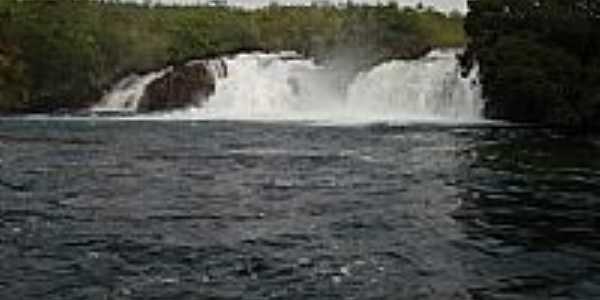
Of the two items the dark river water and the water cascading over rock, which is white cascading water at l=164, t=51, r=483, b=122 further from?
the dark river water

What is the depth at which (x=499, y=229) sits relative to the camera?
2000 cm

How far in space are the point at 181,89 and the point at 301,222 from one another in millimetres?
47694

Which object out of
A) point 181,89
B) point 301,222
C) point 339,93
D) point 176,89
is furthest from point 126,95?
point 301,222

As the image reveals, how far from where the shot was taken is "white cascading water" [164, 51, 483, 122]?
2312 inches

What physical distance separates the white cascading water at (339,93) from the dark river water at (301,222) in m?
20.9

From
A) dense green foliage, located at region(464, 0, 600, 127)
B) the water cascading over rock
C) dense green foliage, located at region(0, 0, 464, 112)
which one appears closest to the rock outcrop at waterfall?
the water cascading over rock

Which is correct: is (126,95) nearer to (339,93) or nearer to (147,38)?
(147,38)

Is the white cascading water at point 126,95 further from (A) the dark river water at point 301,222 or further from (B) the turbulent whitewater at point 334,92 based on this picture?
(A) the dark river water at point 301,222

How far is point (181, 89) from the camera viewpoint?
67.4 meters

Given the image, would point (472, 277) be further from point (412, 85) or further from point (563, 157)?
point (412, 85)

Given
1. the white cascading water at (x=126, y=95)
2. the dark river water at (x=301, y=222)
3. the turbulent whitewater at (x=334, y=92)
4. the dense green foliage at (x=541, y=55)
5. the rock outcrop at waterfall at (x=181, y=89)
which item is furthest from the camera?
the white cascading water at (x=126, y=95)

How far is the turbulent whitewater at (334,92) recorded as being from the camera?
58875 mm

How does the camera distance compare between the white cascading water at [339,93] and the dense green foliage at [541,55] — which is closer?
the dense green foliage at [541,55]

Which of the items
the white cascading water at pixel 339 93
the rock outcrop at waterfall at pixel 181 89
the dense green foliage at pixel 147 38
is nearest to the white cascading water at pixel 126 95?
the dense green foliage at pixel 147 38
